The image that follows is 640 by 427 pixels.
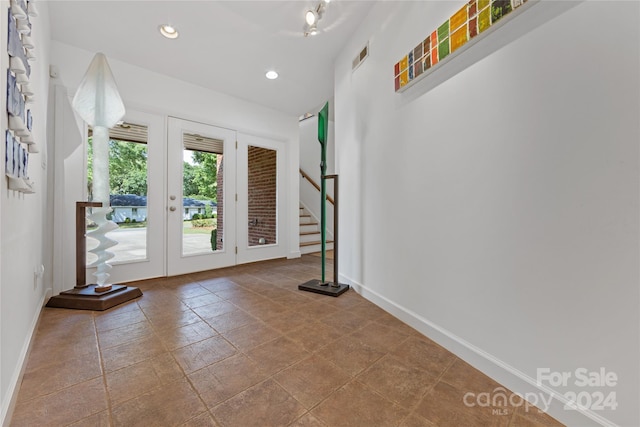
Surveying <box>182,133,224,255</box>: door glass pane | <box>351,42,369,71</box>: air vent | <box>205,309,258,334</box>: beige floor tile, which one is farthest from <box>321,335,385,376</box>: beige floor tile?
<box>182,133,224,255</box>: door glass pane

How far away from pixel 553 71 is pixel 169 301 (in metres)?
2.94

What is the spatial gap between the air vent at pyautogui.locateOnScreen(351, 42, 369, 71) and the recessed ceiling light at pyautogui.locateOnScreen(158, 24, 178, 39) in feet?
5.55

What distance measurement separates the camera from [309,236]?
4.99m

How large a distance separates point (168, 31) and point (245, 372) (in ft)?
9.51

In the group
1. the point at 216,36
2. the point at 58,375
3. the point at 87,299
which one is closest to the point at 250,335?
the point at 58,375

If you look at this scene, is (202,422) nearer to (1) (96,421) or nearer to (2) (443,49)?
(1) (96,421)

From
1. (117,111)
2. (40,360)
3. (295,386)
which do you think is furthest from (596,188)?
(117,111)

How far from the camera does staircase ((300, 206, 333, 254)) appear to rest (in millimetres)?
4859

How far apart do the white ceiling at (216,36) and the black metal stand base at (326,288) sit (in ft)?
8.07

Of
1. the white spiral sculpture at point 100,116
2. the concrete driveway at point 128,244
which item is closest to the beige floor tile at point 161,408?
the white spiral sculpture at point 100,116

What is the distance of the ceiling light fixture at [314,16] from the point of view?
204 cm

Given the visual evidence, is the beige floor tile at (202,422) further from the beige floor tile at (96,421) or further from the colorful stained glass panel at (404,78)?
the colorful stained glass panel at (404,78)

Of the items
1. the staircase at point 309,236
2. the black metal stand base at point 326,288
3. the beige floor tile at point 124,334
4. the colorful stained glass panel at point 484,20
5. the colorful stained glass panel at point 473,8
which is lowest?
the beige floor tile at point 124,334

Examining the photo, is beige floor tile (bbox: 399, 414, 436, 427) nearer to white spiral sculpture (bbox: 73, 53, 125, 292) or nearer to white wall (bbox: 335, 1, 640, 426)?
white wall (bbox: 335, 1, 640, 426)
